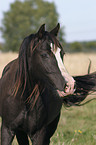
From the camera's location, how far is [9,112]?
307 cm

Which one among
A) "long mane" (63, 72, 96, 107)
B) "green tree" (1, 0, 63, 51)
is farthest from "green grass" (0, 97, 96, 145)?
"green tree" (1, 0, 63, 51)

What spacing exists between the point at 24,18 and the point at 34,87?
46.9m

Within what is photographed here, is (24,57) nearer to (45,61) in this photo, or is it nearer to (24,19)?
(45,61)

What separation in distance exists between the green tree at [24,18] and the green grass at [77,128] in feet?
131

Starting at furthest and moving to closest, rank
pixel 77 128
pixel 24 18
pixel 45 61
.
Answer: pixel 24 18
pixel 77 128
pixel 45 61

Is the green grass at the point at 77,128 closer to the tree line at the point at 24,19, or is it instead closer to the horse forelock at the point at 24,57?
the horse forelock at the point at 24,57

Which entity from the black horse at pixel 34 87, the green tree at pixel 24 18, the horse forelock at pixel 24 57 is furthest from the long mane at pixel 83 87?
the green tree at pixel 24 18

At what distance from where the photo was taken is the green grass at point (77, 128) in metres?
4.66

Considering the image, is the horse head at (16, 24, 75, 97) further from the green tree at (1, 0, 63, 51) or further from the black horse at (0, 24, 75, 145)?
the green tree at (1, 0, 63, 51)

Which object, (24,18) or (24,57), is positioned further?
(24,18)

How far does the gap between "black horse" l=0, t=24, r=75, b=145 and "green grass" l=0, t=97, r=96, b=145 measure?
1086 mm

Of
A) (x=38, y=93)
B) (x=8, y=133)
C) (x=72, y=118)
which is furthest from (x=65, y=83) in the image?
(x=72, y=118)

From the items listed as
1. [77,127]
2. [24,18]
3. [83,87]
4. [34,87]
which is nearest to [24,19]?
[24,18]

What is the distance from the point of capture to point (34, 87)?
3.00m
